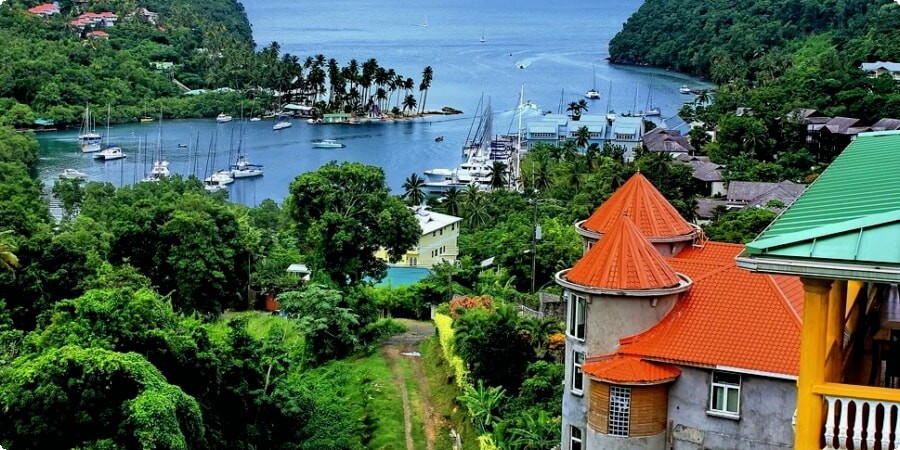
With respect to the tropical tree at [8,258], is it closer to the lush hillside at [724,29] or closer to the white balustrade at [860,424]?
the white balustrade at [860,424]

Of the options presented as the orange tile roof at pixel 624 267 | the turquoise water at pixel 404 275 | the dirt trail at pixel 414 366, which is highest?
the orange tile roof at pixel 624 267

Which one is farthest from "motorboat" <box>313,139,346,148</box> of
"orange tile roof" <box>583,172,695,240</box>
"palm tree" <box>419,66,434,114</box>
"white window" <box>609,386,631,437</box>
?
"white window" <box>609,386,631,437</box>

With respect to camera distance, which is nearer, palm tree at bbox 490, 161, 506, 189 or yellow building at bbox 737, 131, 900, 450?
yellow building at bbox 737, 131, 900, 450

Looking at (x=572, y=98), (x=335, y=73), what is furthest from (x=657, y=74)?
(x=335, y=73)

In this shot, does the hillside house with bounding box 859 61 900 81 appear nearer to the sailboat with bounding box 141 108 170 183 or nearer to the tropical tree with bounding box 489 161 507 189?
the tropical tree with bounding box 489 161 507 189

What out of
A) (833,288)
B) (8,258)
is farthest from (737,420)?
(8,258)

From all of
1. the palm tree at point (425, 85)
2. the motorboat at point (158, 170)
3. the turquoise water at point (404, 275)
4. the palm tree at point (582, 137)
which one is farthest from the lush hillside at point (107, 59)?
the turquoise water at point (404, 275)

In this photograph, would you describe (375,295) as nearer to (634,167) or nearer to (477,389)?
(477,389)
